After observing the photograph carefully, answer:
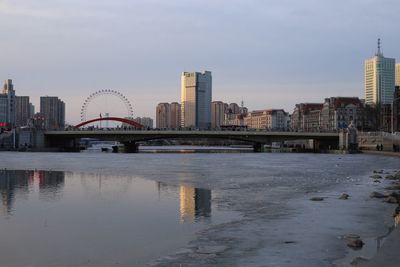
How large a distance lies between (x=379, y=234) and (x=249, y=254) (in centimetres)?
482

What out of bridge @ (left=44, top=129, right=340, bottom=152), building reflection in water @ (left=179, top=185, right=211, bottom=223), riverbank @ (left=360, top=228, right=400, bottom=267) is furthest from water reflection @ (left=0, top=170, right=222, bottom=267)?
bridge @ (left=44, top=129, right=340, bottom=152)

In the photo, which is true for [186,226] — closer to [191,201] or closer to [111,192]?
[191,201]

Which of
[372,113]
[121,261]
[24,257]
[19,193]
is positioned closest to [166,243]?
[121,261]

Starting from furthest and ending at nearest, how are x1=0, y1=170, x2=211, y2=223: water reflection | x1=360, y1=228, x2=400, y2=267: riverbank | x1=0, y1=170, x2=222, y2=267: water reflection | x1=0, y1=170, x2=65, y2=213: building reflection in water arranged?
1. x1=0, y1=170, x2=65, y2=213: building reflection in water
2. x1=0, y1=170, x2=211, y2=223: water reflection
3. x1=0, y1=170, x2=222, y2=267: water reflection
4. x1=360, y1=228, x2=400, y2=267: riverbank

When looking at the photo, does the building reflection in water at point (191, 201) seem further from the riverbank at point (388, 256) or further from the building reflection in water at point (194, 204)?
the riverbank at point (388, 256)

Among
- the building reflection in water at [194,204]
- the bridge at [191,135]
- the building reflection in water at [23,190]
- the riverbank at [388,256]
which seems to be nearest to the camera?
the riverbank at [388,256]

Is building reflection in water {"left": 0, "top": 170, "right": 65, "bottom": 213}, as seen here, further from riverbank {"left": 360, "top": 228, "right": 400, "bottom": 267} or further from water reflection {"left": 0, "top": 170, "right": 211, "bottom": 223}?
riverbank {"left": 360, "top": 228, "right": 400, "bottom": 267}

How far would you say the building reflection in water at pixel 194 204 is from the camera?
65.5 ft

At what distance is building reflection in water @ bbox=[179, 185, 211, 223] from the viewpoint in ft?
65.5

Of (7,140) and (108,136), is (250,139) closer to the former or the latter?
(108,136)

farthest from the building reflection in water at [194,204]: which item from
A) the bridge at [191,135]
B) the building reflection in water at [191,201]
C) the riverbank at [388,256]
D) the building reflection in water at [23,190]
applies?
the bridge at [191,135]

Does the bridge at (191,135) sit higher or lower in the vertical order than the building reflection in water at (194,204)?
higher

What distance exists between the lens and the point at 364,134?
125812 millimetres

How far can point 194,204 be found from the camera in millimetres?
23516
